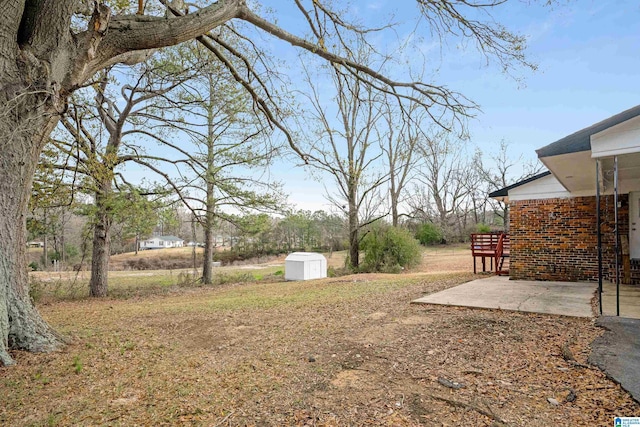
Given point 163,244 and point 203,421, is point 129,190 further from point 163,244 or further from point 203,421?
point 163,244

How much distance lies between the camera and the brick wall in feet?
26.0

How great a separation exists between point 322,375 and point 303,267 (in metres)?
11.6

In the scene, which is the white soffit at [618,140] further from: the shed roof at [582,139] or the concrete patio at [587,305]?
the concrete patio at [587,305]

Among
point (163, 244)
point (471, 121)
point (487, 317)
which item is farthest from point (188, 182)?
point (163, 244)

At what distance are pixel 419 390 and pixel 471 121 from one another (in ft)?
15.9

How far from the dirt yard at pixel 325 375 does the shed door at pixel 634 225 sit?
4.74 m

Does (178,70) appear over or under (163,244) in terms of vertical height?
over

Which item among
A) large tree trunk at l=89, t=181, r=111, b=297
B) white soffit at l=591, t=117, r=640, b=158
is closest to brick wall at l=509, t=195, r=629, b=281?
white soffit at l=591, t=117, r=640, b=158

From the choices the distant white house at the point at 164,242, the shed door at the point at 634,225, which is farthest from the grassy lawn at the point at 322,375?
the distant white house at the point at 164,242

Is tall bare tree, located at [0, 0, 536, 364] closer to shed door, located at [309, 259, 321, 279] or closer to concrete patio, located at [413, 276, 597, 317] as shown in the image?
concrete patio, located at [413, 276, 597, 317]

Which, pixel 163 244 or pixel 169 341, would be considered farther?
pixel 163 244

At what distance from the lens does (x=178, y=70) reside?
357 inches

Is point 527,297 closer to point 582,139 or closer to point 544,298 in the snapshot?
point 544,298

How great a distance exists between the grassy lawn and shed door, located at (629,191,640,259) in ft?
15.6
